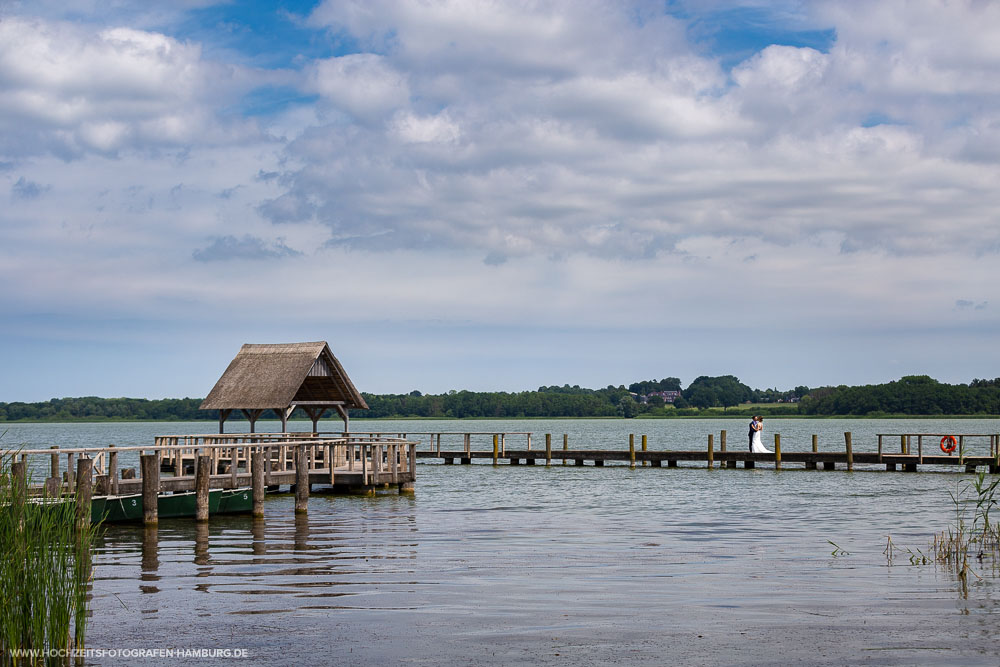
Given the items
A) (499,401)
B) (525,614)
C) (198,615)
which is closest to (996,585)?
(525,614)

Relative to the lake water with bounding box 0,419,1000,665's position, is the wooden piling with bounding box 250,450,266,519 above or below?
above

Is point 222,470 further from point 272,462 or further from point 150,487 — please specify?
point 150,487

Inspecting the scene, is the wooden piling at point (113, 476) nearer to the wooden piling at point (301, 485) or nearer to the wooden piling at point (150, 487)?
the wooden piling at point (150, 487)

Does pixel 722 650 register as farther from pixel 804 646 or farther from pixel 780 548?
pixel 780 548

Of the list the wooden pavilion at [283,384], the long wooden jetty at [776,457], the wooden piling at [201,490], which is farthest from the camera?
the long wooden jetty at [776,457]

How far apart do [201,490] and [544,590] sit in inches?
465

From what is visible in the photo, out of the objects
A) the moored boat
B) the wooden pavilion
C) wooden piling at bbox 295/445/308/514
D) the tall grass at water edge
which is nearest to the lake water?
the tall grass at water edge

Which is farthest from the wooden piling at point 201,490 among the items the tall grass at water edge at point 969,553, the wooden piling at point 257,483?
the tall grass at water edge at point 969,553

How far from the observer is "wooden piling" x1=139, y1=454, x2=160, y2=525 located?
21641mm

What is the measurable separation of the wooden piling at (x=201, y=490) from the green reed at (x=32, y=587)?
1373cm

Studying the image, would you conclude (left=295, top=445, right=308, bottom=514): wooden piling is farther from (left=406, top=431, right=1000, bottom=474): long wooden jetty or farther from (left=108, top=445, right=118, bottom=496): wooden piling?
(left=406, top=431, right=1000, bottom=474): long wooden jetty

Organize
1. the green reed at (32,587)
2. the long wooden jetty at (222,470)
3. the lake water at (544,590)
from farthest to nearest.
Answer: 1. the long wooden jetty at (222,470)
2. the lake water at (544,590)
3. the green reed at (32,587)

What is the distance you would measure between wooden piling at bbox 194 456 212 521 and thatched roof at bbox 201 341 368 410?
13.0m

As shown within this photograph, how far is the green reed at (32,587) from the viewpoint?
8.34m
